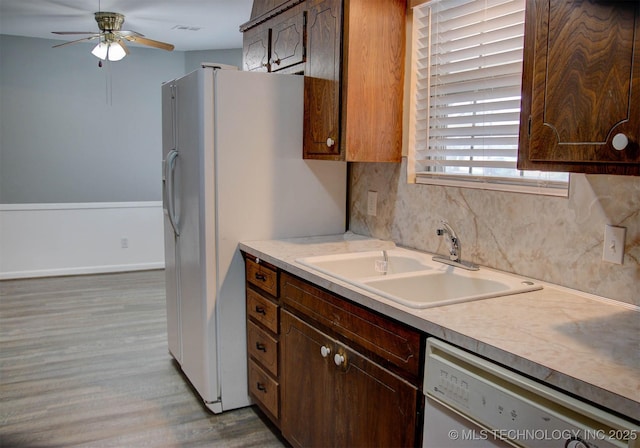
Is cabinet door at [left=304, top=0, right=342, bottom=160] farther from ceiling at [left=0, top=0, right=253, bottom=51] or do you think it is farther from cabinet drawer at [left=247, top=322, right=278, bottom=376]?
ceiling at [left=0, top=0, right=253, bottom=51]

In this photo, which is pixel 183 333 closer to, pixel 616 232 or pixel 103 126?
pixel 616 232

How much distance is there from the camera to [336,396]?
1.92m

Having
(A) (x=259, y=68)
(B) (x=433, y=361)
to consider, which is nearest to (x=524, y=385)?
(B) (x=433, y=361)

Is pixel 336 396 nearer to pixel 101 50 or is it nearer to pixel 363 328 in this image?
pixel 363 328

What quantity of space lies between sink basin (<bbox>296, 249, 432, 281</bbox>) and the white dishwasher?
0.90 m

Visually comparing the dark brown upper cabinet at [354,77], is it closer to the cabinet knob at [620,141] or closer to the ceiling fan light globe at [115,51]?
the cabinet knob at [620,141]

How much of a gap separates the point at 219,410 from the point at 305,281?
3.53ft

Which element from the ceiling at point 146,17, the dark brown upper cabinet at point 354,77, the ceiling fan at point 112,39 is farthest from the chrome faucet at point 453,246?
the ceiling fan at point 112,39

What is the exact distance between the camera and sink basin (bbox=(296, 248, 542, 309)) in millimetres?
1827

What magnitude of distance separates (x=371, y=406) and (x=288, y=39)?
6.45 ft

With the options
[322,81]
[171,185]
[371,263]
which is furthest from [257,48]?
[371,263]

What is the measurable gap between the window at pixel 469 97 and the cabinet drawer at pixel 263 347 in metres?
1.02

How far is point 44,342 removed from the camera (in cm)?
373

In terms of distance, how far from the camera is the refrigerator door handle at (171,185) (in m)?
2.87
